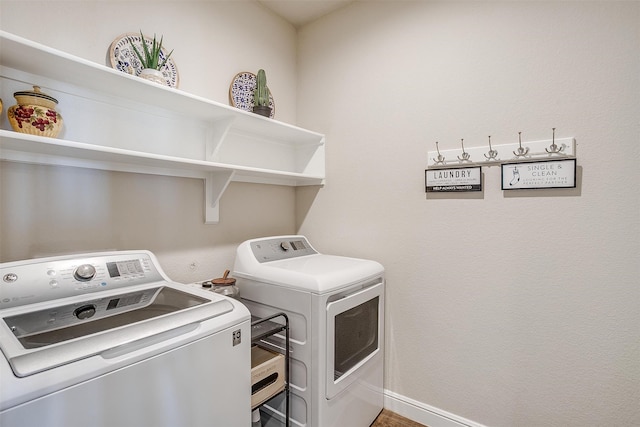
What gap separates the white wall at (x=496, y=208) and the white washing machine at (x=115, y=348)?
1.13 m

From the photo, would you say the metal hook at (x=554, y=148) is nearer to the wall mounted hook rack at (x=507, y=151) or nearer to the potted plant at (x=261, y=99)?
the wall mounted hook rack at (x=507, y=151)

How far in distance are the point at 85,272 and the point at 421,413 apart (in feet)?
6.07

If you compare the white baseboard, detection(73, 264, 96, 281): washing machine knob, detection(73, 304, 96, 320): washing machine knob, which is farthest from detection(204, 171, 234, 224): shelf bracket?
the white baseboard

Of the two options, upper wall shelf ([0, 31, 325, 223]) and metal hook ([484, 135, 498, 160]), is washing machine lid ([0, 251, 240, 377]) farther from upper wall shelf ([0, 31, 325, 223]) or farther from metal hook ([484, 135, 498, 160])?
metal hook ([484, 135, 498, 160])

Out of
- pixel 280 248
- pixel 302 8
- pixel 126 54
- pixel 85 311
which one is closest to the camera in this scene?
pixel 85 311

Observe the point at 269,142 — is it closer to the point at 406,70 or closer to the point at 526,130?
the point at 406,70

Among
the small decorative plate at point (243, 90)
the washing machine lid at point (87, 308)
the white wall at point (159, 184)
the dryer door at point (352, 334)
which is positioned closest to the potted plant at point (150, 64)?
the white wall at point (159, 184)

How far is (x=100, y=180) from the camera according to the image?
137 centimetres

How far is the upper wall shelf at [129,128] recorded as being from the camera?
109cm

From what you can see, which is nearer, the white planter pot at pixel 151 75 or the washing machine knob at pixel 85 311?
the washing machine knob at pixel 85 311

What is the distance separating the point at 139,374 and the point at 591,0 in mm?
2192

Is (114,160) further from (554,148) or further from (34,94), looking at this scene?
(554,148)

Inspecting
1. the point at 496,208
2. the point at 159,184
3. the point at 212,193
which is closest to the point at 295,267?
the point at 212,193

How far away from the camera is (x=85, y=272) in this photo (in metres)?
1.13
